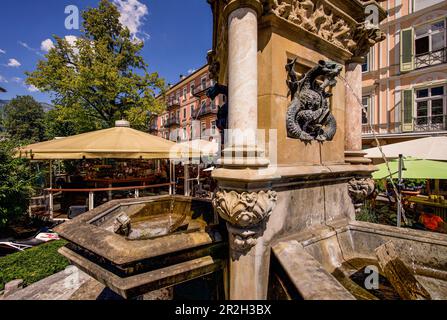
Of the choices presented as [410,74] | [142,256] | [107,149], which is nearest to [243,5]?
[142,256]

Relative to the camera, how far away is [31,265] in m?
4.00

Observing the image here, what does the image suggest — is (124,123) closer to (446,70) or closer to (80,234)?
(80,234)

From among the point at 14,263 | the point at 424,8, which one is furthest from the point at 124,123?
the point at 424,8

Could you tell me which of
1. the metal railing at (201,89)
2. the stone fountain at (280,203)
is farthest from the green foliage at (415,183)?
the metal railing at (201,89)

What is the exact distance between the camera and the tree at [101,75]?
13914 millimetres

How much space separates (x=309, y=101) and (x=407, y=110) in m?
16.3

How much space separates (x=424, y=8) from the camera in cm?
1433

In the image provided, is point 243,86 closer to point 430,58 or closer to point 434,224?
point 434,224

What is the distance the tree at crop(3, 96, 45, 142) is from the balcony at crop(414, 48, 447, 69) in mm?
49108

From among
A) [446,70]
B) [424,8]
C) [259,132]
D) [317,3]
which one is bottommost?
[259,132]

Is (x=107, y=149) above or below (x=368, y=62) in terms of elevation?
below

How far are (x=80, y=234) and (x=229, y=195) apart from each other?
1.53 meters

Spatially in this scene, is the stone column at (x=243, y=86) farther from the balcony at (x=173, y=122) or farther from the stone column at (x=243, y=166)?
the balcony at (x=173, y=122)

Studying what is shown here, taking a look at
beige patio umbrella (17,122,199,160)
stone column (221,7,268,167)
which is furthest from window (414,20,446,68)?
stone column (221,7,268,167)
